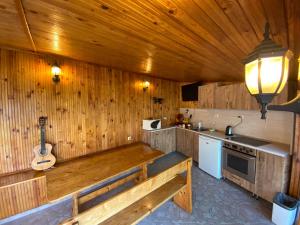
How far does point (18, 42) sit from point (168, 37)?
198cm

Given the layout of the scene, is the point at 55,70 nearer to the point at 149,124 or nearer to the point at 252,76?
the point at 149,124

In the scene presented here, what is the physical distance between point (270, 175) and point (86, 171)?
116 inches

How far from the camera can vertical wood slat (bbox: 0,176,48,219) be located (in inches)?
80.7

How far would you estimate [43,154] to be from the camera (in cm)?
246

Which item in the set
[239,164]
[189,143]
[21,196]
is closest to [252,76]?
[239,164]

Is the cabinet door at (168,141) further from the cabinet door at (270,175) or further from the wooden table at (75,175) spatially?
the cabinet door at (270,175)

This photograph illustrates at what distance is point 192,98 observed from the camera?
15.3 ft

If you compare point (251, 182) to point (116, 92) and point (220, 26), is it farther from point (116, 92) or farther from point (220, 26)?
point (116, 92)

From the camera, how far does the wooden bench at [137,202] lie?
1.37m

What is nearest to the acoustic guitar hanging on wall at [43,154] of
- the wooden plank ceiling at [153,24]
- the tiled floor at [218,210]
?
the wooden plank ceiling at [153,24]

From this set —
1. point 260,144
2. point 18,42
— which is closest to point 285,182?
point 260,144

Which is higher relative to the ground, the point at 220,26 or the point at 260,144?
the point at 220,26

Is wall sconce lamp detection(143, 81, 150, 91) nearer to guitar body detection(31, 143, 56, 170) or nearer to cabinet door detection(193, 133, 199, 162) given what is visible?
cabinet door detection(193, 133, 199, 162)

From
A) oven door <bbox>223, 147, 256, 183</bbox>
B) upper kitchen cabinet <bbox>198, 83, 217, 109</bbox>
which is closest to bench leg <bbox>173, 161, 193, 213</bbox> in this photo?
oven door <bbox>223, 147, 256, 183</bbox>
